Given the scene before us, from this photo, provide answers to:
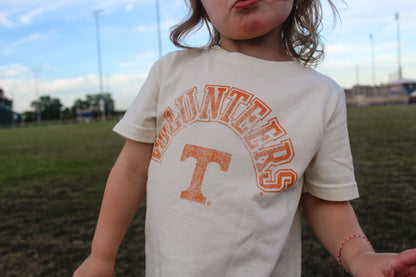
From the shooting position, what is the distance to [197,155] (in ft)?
2.94

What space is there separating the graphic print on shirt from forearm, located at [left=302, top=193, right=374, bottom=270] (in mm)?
166

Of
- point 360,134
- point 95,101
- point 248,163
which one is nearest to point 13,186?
point 248,163

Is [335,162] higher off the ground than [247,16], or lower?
lower

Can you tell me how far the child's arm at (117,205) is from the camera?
0.97 m

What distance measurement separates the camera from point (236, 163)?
0.87 m

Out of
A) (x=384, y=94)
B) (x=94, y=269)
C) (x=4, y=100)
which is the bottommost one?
(x=94, y=269)

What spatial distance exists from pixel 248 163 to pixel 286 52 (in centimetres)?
35

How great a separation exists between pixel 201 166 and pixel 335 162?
0.31m

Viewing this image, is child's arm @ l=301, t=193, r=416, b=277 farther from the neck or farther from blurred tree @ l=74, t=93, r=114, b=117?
blurred tree @ l=74, t=93, r=114, b=117

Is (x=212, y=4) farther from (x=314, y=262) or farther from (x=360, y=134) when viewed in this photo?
(x=360, y=134)

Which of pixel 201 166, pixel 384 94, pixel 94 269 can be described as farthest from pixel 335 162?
pixel 384 94

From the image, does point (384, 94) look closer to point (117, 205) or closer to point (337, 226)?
point (337, 226)

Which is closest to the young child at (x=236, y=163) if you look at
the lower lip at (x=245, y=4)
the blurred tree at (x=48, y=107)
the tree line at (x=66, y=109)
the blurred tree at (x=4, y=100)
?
the lower lip at (x=245, y=4)

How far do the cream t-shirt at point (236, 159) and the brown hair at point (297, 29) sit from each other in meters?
0.12
